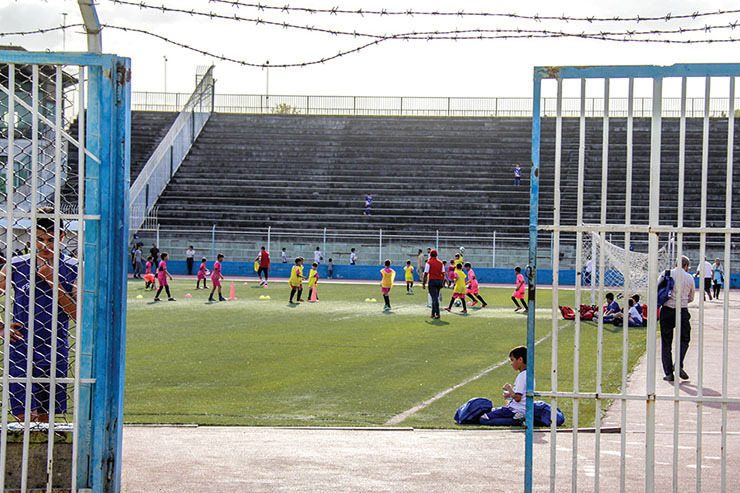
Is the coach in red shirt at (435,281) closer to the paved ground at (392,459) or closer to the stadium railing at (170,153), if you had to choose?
the paved ground at (392,459)

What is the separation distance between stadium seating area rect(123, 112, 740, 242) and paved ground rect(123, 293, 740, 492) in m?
33.8

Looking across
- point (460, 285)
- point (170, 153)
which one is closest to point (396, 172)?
point (170, 153)

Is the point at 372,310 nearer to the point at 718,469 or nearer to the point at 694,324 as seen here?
the point at 694,324

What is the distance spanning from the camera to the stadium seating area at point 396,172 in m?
44.2

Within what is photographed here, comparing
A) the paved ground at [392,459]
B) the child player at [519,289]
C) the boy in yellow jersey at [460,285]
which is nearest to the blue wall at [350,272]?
the child player at [519,289]

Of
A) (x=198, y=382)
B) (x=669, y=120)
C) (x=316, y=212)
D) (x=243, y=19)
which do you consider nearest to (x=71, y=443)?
(x=243, y=19)

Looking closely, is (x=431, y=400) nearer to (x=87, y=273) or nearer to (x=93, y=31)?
(x=87, y=273)

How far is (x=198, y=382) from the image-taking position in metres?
11.6

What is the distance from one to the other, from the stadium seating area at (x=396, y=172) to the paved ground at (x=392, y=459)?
33753 mm

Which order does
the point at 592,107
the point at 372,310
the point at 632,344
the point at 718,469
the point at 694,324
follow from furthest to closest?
the point at 592,107
the point at 372,310
the point at 694,324
the point at 632,344
the point at 718,469

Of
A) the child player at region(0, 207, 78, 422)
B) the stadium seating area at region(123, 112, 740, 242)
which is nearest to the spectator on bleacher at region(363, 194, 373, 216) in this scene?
the stadium seating area at region(123, 112, 740, 242)

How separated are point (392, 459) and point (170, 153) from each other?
41926 mm

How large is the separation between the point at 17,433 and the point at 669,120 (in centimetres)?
4749

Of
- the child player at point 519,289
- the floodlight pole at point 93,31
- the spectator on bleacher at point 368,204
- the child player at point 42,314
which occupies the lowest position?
the child player at point 519,289
